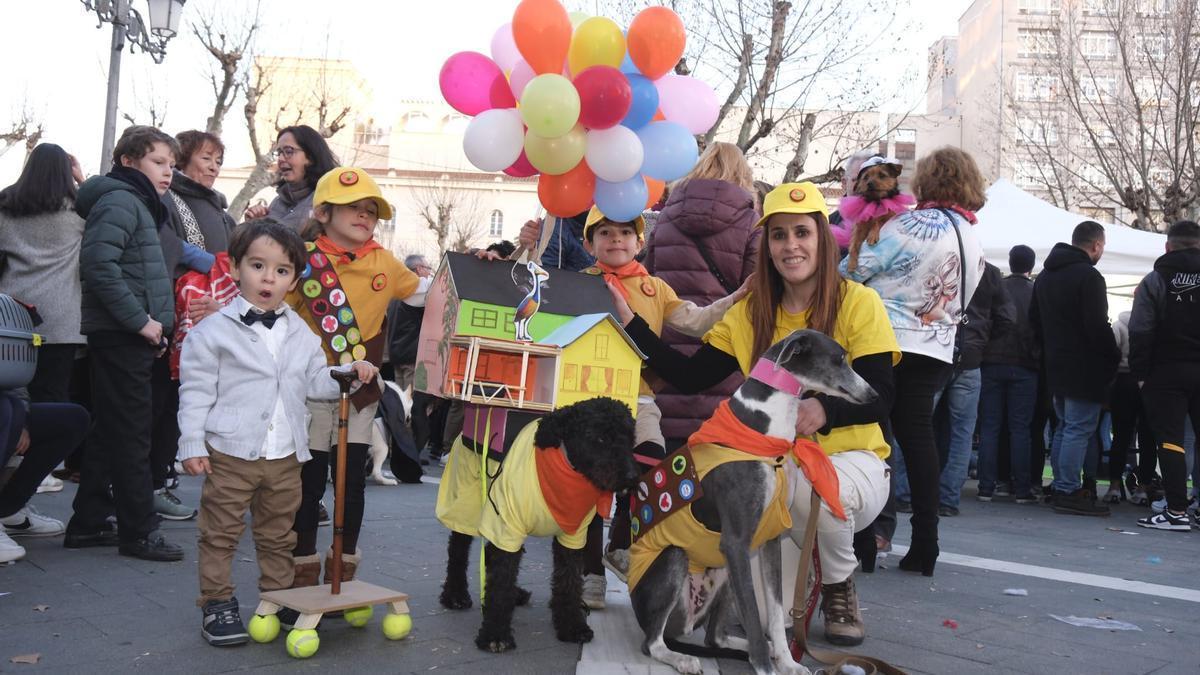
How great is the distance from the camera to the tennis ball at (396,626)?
11.8 ft

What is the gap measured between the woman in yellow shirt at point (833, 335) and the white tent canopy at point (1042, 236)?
882 centimetres

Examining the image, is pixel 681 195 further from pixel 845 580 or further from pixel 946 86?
pixel 946 86

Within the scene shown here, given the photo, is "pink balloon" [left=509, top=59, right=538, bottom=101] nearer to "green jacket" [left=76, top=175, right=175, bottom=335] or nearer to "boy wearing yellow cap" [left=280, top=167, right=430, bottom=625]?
→ "boy wearing yellow cap" [left=280, top=167, right=430, bottom=625]

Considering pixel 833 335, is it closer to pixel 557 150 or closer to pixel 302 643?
pixel 557 150

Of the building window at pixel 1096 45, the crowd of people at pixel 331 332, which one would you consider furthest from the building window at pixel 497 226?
the crowd of people at pixel 331 332

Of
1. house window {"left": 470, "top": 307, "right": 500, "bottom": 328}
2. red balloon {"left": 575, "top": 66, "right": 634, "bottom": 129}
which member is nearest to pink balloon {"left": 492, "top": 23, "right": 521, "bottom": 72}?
red balloon {"left": 575, "top": 66, "right": 634, "bottom": 129}

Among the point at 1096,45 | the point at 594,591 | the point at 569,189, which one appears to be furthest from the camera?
the point at 1096,45

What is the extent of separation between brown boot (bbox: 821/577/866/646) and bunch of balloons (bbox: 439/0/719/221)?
1.93 m

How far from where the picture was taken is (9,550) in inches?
184

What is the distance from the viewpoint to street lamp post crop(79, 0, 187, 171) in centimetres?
1043

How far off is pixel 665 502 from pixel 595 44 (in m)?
2.10

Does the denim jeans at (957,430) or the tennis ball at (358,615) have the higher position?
the denim jeans at (957,430)

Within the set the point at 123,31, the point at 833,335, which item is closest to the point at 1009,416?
the point at 833,335

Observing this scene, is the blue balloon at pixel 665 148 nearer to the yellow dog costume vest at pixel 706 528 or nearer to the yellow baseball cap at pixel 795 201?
the yellow baseball cap at pixel 795 201
